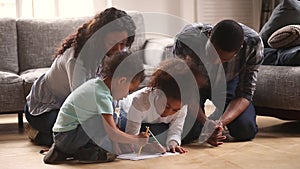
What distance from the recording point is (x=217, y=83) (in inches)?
116

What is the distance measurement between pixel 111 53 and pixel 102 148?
1.39 ft

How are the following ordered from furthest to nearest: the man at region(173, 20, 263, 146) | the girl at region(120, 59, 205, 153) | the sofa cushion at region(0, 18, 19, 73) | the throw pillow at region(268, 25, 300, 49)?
the sofa cushion at region(0, 18, 19, 73) → the throw pillow at region(268, 25, 300, 49) → the man at region(173, 20, 263, 146) → the girl at region(120, 59, 205, 153)

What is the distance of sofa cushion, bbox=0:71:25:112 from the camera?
10.6 feet

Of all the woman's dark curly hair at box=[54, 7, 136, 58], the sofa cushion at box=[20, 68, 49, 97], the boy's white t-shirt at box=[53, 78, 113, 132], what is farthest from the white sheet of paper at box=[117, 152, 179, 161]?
the sofa cushion at box=[20, 68, 49, 97]

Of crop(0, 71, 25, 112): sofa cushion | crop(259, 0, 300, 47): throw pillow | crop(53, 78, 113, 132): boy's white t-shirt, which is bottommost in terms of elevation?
crop(0, 71, 25, 112): sofa cushion

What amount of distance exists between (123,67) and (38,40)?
152cm

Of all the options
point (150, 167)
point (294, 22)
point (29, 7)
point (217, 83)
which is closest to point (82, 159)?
point (150, 167)

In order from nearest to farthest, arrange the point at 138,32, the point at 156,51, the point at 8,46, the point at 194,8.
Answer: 1. the point at 156,51
2. the point at 8,46
3. the point at 138,32
4. the point at 194,8

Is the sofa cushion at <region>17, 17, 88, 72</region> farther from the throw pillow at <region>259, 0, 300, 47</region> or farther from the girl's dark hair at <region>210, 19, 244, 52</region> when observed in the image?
the girl's dark hair at <region>210, 19, 244, 52</region>

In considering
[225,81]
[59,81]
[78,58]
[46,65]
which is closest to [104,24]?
[78,58]

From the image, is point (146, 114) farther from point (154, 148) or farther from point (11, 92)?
point (11, 92)

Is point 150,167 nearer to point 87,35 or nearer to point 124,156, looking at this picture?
point 124,156

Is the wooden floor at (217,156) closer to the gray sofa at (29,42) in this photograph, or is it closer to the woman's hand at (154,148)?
the woman's hand at (154,148)

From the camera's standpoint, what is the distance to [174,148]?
266 cm
